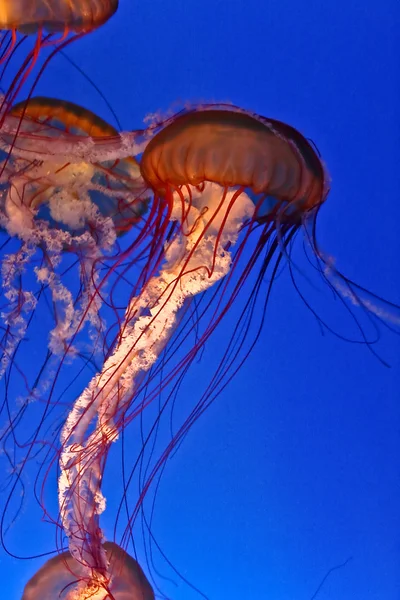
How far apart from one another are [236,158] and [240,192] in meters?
0.19

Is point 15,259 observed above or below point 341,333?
below

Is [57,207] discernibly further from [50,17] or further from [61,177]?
[50,17]

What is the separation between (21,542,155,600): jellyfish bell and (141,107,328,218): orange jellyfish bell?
1.67 metres

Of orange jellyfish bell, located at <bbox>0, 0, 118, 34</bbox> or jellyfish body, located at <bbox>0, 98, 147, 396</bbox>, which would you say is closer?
orange jellyfish bell, located at <bbox>0, 0, 118, 34</bbox>

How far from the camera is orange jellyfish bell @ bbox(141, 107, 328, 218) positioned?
7.60ft

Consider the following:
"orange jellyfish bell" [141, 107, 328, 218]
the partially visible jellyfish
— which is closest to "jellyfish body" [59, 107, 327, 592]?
"orange jellyfish bell" [141, 107, 328, 218]

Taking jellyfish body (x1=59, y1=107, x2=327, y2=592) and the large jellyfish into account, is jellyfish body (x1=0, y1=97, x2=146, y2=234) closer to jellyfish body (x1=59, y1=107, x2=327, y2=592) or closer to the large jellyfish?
the large jellyfish

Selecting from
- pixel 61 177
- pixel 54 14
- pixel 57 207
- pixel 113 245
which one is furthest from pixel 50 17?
pixel 113 245

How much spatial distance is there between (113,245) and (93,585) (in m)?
1.51

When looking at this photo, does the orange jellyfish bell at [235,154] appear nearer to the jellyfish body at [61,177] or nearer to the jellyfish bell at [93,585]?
the jellyfish body at [61,177]

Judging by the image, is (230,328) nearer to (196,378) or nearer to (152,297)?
(196,378)

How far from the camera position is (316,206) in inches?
104

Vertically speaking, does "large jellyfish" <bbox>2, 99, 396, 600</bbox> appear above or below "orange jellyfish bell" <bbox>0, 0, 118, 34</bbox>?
below

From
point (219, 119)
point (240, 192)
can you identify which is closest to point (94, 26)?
point (219, 119)
